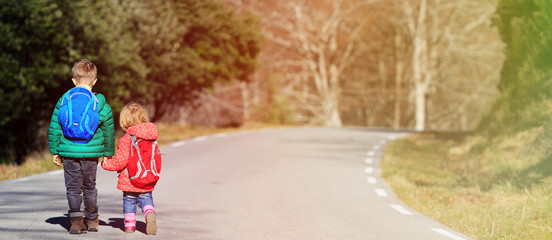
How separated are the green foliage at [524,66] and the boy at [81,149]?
435 inches

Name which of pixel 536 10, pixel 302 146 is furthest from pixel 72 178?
pixel 302 146

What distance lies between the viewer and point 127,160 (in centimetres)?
756

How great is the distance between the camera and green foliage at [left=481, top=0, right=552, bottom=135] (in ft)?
54.7

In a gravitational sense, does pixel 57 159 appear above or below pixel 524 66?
below

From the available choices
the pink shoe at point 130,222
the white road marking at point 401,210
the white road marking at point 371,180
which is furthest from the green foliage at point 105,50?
the pink shoe at point 130,222

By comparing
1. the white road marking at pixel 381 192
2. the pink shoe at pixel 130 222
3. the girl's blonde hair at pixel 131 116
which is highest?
the girl's blonde hair at pixel 131 116

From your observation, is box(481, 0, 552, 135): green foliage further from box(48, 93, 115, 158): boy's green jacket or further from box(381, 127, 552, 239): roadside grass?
box(48, 93, 115, 158): boy's green jacket

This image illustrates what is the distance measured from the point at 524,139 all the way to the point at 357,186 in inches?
224

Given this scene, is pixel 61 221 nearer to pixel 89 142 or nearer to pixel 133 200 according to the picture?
pixel 133 200

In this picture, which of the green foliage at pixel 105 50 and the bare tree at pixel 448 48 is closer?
the green foliage at pixel 105 50

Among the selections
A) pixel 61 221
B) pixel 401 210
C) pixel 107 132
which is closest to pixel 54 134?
pixel 107 132

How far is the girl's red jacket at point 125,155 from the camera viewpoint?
753 cm

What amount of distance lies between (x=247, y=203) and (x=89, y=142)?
368cm

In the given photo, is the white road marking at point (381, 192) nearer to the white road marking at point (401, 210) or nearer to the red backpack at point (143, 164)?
the white road marking at point (401, 210)
